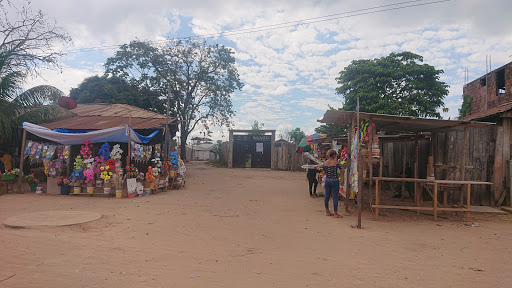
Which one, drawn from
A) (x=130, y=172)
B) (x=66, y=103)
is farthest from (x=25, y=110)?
(x=130, y=172)

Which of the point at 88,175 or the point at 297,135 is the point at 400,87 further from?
the point at 297,135

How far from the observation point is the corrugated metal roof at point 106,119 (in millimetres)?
11094

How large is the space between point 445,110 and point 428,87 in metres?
1.74

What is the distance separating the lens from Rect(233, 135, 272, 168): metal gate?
2297cm

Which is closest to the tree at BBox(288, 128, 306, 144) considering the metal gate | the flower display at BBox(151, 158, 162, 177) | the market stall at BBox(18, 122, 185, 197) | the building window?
the metal gate

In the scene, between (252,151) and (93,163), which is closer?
(93,163)

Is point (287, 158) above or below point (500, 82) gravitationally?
below

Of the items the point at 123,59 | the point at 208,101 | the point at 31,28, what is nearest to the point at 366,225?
the point at 31,28

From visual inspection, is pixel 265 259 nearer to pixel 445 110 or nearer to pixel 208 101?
A: pixel 445 110

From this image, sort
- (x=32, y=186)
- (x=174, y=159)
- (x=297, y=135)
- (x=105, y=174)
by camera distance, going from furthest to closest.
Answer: (x=297, y=135) → (x=174, y=159) → (x=32, y=186) → (x=105, y=174)

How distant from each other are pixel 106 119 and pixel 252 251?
33.5 ft

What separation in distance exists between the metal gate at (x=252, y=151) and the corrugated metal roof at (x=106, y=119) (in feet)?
34.3

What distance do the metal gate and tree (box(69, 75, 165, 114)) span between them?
21.1 feet

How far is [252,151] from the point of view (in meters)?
23.2
